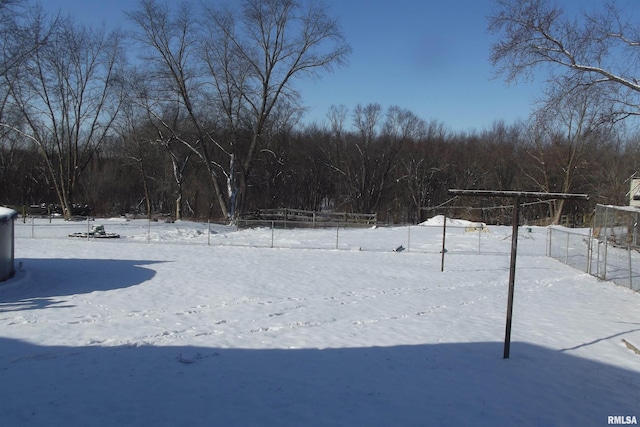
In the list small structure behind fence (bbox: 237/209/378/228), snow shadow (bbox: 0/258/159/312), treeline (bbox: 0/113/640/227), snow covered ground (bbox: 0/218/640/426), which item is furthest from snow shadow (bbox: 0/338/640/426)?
treeline (bbox: 0/113/640/227)

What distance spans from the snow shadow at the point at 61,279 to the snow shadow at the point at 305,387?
3650 mm

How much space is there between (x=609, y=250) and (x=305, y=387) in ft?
66.0

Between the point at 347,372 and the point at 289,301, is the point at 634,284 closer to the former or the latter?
the point at 289,301

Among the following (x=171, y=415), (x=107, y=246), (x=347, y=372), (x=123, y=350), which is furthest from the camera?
(x=107, y=246)

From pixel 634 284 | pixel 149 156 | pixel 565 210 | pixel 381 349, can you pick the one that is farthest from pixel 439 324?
pixel 565 210

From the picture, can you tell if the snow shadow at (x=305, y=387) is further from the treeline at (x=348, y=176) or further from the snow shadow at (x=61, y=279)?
the treeline at (x=348, y=176)

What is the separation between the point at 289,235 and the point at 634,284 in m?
18.6

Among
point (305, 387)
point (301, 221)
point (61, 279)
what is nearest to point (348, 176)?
point (301, 221)

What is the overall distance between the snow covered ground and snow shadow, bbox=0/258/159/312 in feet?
0.22

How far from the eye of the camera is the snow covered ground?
17.2 feet

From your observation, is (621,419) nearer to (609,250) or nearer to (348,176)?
(609,250)

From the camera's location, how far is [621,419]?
5.35m

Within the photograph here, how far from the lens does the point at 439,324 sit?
9.85 m

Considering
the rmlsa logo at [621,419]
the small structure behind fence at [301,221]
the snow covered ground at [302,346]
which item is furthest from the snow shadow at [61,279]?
the small structure behind fence at [301,221]
